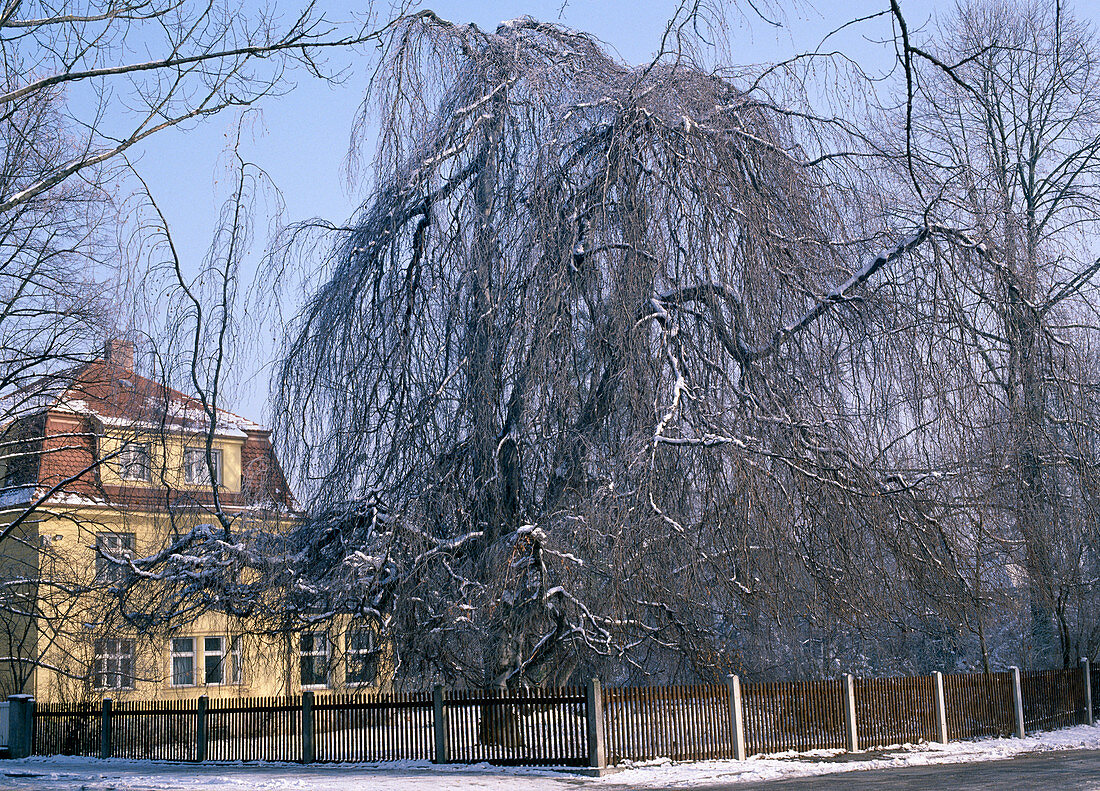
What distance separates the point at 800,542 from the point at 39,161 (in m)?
13.0

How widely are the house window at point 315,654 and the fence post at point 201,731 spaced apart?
2.94 meters

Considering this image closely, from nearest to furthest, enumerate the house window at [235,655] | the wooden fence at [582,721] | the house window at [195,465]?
the wooden fence at [582,721] → the house window at [235,655] → the house window at [195,465]

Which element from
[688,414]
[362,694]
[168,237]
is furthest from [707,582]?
[168,237]

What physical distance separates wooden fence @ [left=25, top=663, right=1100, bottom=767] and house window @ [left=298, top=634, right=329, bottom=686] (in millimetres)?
625

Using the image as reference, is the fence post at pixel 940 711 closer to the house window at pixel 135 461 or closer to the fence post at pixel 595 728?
the fence post at pixel 595 728

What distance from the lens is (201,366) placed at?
49.2 feet

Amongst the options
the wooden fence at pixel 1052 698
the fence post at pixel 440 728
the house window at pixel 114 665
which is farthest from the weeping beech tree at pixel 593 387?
the house window at pixel 114 665

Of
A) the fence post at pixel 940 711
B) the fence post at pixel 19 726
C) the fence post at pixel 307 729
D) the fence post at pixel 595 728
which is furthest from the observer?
the fence post at pixel 19 726

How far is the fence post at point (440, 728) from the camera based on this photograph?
13.9 meters

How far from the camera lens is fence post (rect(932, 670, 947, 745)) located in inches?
643

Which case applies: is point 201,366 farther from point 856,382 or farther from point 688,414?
point 856,382

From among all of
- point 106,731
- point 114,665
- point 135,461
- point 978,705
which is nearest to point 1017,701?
point 978,705

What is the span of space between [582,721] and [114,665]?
1492cm

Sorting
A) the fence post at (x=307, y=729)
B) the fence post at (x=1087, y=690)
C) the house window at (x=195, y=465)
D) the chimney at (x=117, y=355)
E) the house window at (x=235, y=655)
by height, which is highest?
the chimney at (x=117, y=355)
